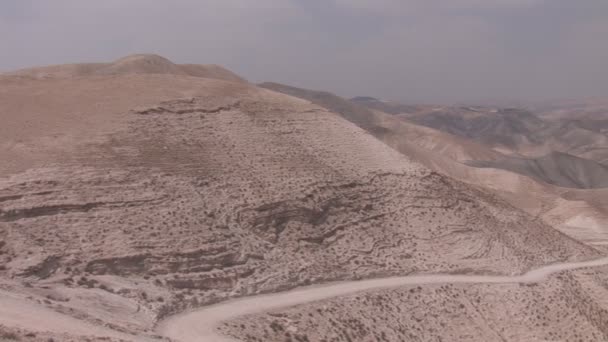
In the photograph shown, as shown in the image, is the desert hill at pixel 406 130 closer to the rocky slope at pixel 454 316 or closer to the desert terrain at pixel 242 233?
the desert terrain at pixel 242 233

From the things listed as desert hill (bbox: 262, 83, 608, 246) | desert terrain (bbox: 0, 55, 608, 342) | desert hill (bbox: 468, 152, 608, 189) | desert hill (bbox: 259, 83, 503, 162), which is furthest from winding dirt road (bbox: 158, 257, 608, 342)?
desert hill (bbox: 468, 152, 608, 189)

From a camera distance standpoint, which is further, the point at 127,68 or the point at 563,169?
the point at 563,169

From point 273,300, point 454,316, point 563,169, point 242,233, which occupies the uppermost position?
point 242,233

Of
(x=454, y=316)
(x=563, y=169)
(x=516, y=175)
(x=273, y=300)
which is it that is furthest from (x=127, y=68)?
(x=563, y=169)

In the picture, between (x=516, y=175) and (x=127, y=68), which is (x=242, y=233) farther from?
(x=516, y=175)

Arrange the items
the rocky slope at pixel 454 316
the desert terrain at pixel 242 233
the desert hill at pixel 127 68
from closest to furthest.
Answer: the desert terrain at pixel 242 233 < the rocky slope at pixel 454 316 < the desert hill at pixel 127 68

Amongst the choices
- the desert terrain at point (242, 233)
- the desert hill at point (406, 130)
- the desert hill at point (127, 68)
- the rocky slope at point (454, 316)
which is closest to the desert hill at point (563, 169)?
the desert hill at point (406, 130)

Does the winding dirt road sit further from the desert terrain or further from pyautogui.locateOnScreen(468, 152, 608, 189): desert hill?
pyautogui.locateOnScreen(468, 152, 608, 189): desert hill
